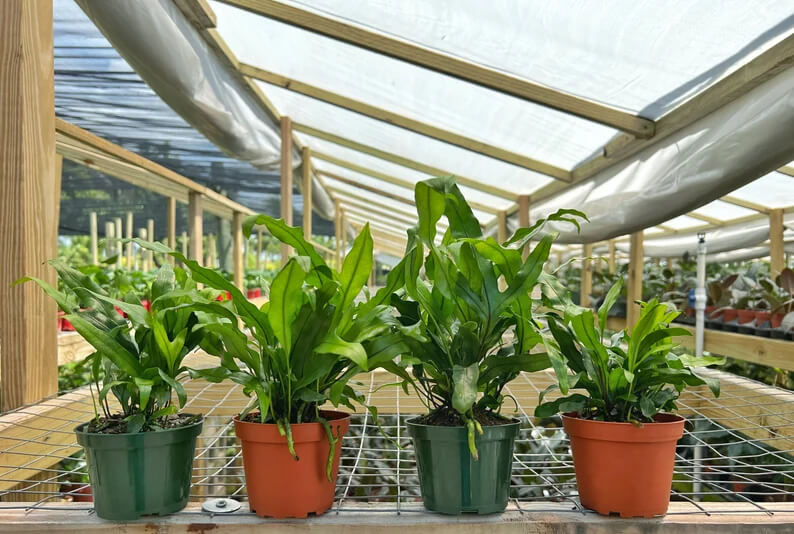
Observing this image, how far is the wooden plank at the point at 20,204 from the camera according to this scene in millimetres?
1239

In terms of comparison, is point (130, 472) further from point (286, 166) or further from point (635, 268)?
point (286, 166)

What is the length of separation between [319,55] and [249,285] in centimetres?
374

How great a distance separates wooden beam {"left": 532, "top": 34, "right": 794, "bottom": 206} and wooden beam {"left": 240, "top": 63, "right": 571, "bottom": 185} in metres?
0.46

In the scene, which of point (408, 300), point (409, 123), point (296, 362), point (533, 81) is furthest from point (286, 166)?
point (296, 362)

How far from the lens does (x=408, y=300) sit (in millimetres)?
1008

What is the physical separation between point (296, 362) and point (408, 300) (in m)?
0.22

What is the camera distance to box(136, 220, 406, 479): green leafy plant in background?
2.76 feet

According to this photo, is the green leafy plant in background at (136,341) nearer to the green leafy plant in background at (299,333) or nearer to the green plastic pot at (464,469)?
the green leafy plant in background at (299,333)

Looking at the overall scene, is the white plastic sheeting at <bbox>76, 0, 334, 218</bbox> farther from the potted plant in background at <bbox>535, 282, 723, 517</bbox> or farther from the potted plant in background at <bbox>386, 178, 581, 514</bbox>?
the potted plant in background at <bbox>535, 282, 723, 517</bbox>

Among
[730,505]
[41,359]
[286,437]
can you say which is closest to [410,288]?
[286,437]

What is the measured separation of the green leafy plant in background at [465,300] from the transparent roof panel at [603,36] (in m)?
0.98

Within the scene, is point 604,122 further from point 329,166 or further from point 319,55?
point 329,166

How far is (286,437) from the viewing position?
84cm

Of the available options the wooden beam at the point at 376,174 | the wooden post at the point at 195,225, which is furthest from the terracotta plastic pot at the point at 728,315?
the wooden post at the point at 195,225
